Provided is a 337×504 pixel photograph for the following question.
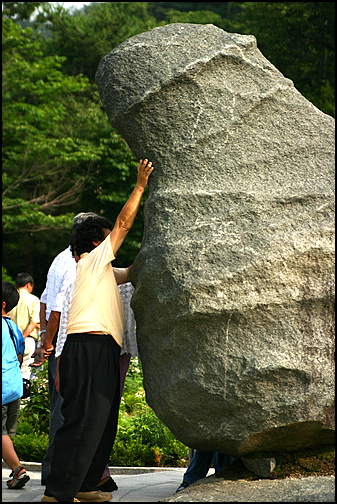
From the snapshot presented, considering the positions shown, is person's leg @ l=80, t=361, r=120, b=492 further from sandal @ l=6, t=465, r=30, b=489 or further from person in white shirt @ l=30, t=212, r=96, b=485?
sandal @ l=6, t=465, r=30, b=489

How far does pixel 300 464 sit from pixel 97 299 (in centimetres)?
163

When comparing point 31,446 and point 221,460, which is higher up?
point 221,460

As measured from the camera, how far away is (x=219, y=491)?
3.19 m

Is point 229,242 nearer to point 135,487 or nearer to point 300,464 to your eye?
point 300,464

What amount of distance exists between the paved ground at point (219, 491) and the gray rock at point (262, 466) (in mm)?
75

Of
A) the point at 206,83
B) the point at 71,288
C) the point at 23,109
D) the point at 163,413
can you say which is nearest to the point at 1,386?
the point at 71,288

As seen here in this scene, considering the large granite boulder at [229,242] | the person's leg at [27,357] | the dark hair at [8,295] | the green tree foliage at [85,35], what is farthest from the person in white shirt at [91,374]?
the green tree foliage at [85,35]

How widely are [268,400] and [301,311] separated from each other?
21.5 inches

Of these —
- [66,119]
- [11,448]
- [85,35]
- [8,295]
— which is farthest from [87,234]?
[85,35]

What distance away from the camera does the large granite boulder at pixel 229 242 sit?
3.14 metres

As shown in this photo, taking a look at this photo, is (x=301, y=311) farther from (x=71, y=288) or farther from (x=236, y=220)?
(x=71, y=288)

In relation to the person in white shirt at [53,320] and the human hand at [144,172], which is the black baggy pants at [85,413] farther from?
the human hand at [144,172]

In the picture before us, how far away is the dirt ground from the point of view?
331 cm

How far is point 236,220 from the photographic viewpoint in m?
3.27
